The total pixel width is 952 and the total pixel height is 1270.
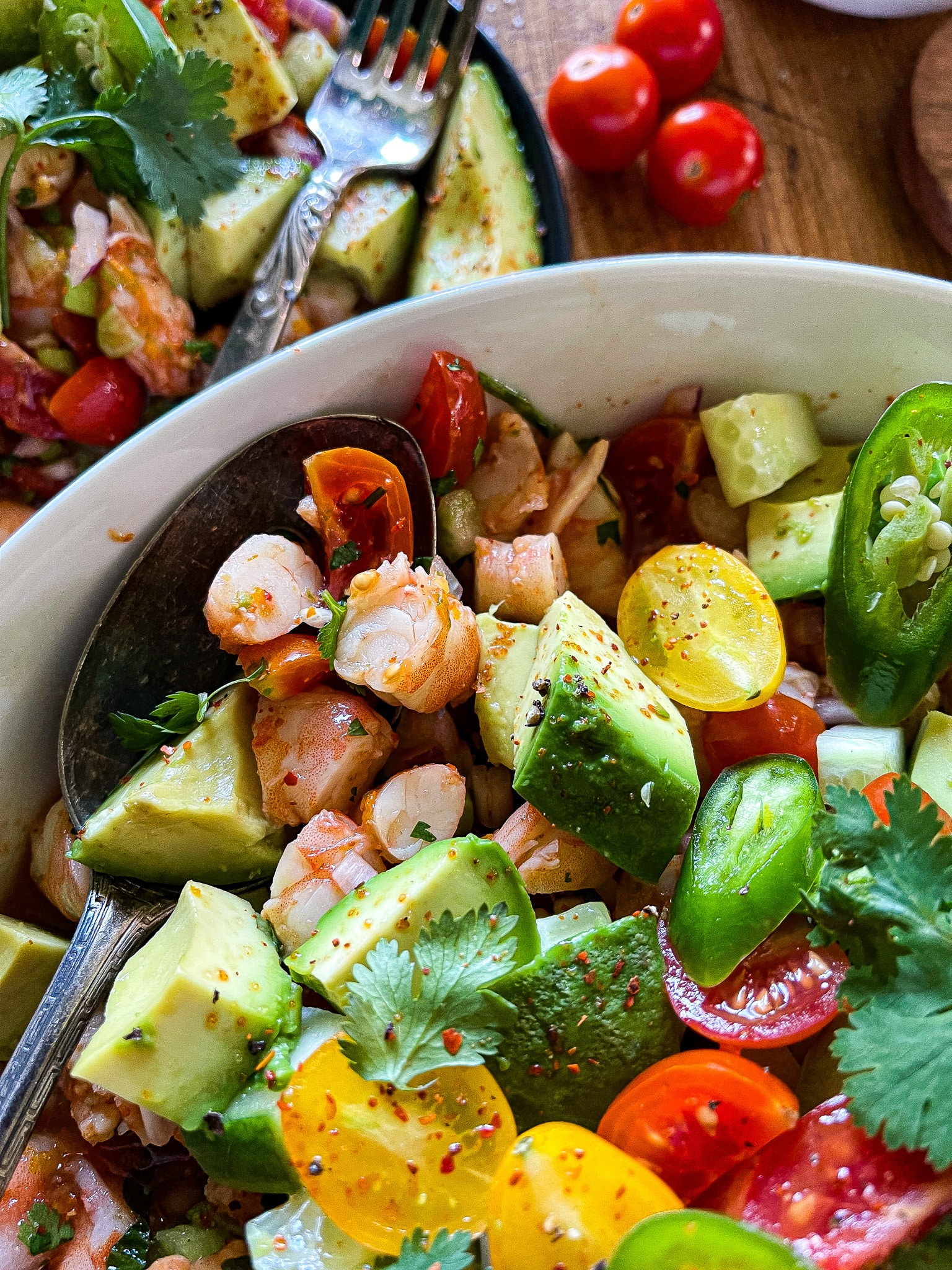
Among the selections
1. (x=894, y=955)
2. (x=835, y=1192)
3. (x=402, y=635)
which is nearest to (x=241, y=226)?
(x=402, y=635)

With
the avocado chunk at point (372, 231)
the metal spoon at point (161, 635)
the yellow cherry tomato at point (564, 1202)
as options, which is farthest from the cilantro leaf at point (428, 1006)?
the avocado chunk at point (372, 231)

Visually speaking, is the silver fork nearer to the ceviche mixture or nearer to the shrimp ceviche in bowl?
the ceviche mixture

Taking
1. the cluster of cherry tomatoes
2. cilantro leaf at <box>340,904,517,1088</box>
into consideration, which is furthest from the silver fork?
cilantro leaf at <box>340,904,517,1088</box>

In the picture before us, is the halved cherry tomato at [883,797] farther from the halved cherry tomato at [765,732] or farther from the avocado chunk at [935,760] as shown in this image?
the halved cherry tomato at [765,732]

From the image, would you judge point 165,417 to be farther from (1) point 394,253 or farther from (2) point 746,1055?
Answer: (2) point 746,1055

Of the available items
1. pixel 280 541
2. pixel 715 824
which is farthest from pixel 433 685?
pixel 715 824
